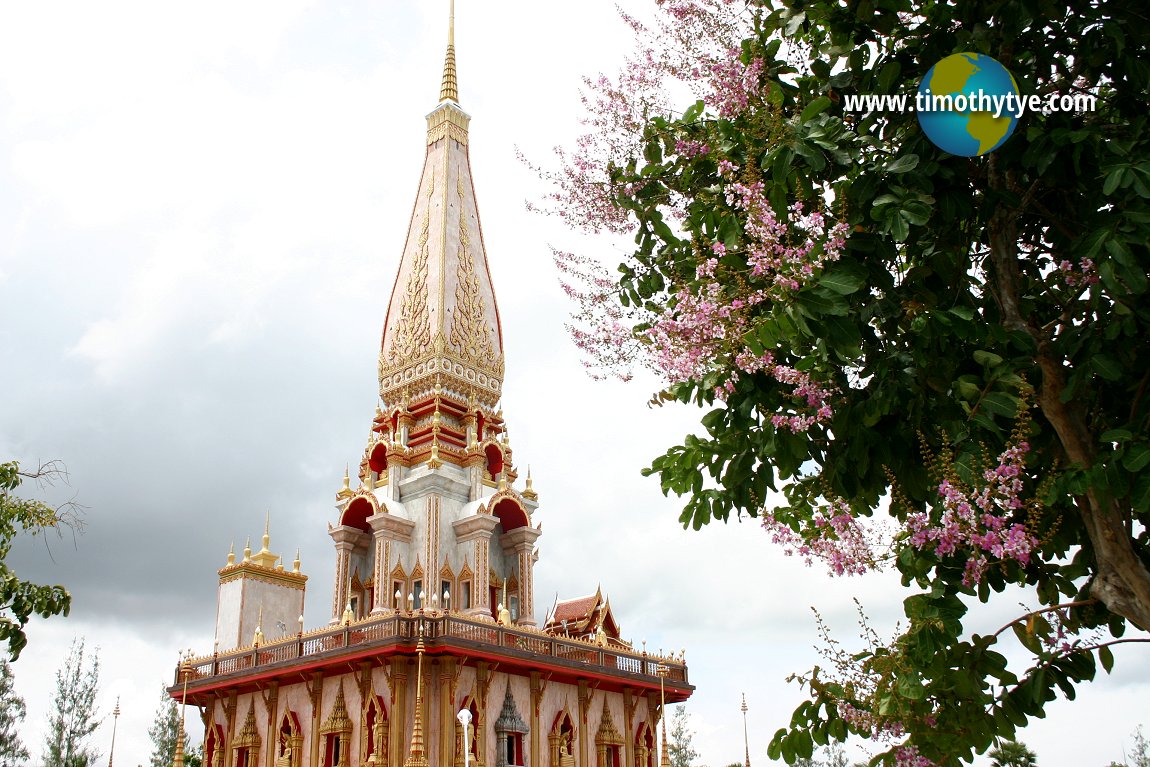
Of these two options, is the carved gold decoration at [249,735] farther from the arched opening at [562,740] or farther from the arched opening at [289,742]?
the arched opening at [562,740]

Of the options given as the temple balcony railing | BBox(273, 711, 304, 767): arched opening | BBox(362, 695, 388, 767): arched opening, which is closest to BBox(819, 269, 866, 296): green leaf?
the temple balcony railing

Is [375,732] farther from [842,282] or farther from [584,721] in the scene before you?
[842,282]

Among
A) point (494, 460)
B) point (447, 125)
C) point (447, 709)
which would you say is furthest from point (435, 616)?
point (447, 125)

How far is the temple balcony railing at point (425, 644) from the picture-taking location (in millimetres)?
21188

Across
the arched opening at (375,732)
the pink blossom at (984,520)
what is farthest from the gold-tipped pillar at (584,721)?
the pink blossom at (984,520)

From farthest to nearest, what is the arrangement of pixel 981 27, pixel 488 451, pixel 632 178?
pixel 488 451 → pixel 632 178 → pixel 981 27

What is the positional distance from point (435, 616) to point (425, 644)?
674 millimetres

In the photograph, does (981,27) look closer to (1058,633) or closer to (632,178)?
(632,178)

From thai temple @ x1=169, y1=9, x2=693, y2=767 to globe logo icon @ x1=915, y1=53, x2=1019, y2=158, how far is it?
49.5 feet

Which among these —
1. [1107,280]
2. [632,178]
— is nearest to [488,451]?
[632,178]

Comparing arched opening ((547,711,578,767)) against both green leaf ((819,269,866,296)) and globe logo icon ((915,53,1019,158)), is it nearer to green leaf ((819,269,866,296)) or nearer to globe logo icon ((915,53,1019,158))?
green leaf ((819,269,866,296))

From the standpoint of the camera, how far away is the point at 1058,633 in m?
5.78

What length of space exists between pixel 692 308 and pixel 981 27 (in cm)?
226

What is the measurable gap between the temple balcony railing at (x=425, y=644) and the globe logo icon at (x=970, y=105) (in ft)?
57.6
